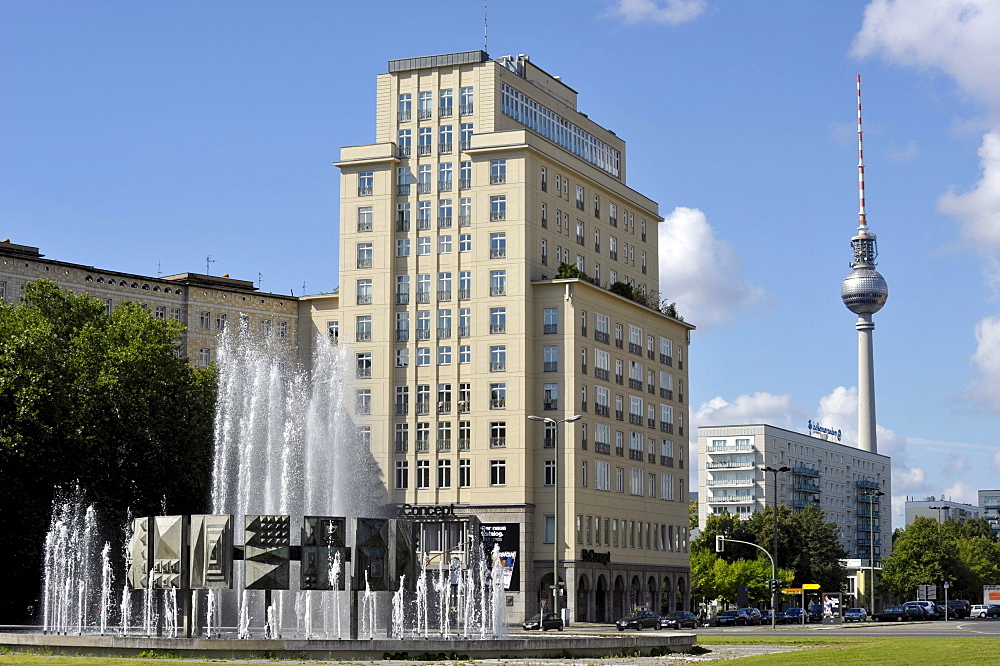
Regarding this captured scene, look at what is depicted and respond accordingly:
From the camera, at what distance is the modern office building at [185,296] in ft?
312

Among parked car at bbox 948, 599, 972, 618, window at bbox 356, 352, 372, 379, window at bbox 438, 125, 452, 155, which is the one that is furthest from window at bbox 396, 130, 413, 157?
parked car at bbox 948, 599, 972, 618

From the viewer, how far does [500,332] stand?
9469 centimetres

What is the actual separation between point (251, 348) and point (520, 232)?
23007 mm

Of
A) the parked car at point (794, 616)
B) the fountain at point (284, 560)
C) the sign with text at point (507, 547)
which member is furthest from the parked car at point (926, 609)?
the fountain at point (284, 560)

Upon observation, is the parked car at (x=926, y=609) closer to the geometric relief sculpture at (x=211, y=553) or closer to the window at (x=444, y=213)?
the window at (x=444, y=213)

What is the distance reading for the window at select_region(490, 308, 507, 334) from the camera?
94.7m

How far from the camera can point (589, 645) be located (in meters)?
41.3

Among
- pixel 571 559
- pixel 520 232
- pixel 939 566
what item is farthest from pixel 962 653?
pixel 939 566

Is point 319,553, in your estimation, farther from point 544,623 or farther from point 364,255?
point 364,255

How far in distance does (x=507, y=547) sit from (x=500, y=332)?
46.1 feet

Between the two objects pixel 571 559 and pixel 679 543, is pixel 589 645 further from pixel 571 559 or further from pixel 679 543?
pixel 679 543

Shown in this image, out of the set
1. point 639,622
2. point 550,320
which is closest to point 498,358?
point 550,320

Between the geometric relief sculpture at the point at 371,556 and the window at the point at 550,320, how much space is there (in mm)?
53190

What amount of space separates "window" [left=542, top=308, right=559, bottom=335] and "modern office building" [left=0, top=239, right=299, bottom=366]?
21327mm
